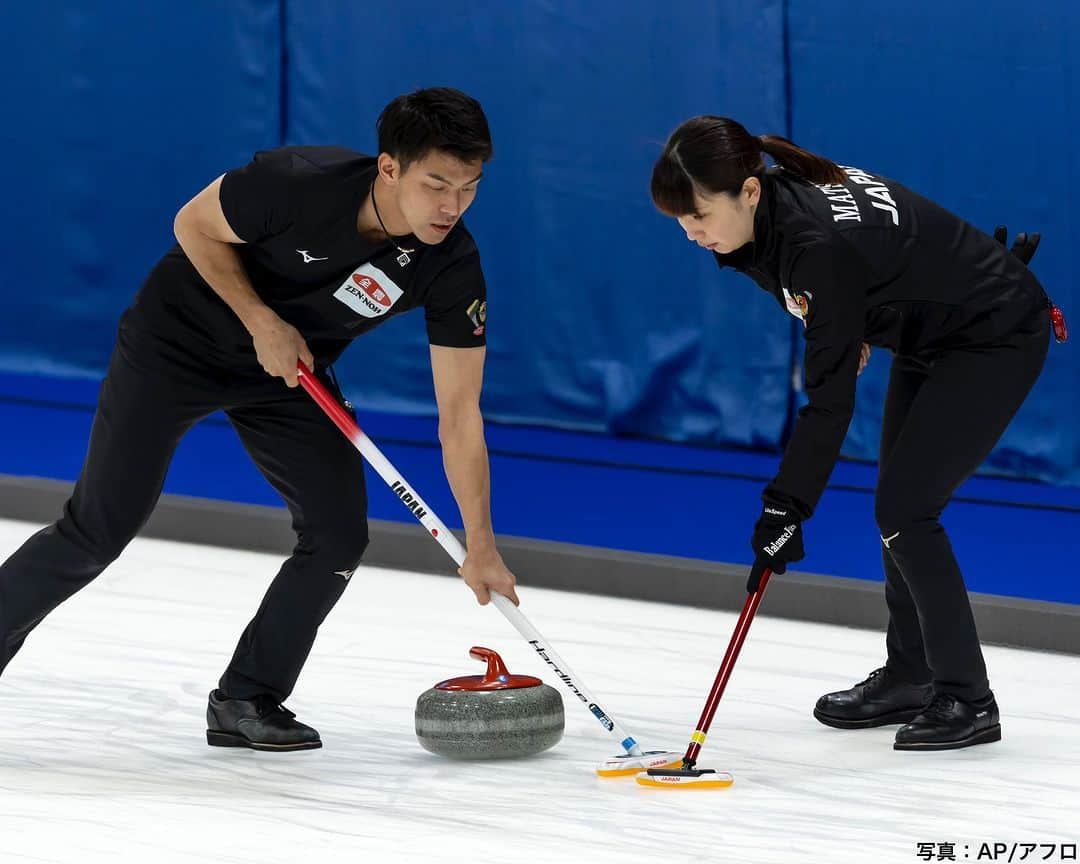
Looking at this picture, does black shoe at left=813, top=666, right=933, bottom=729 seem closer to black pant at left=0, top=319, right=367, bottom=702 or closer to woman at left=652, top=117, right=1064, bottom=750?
woman at left=652, top=117, right=1064, bottom=750

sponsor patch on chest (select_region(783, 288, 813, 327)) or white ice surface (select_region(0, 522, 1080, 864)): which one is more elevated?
sponsor patch on chest (select_region(783, 288, 813, 327))

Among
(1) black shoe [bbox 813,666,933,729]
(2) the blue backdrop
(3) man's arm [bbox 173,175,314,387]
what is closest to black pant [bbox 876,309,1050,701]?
(1) black shoe [bbox 813,666,933,729]

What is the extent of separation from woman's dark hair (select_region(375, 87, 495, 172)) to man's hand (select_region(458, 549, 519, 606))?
62cm

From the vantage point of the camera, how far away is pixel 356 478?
296 centimetres

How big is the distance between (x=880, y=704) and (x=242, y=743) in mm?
1121

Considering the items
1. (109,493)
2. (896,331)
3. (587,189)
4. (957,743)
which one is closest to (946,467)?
(896,331)

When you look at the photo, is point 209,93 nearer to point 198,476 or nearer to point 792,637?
point 198,476

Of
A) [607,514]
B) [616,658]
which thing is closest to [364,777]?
[616,658]

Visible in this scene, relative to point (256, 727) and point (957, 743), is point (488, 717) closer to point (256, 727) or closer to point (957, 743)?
point (256, 727)

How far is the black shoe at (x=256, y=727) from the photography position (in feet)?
9.69

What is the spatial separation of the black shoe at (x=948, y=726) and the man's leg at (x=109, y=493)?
1304 millimetres

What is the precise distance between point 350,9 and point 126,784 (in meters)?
2.78

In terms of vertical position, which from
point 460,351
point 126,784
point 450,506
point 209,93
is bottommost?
point 126,784

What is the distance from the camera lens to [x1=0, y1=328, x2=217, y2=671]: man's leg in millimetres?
2820
